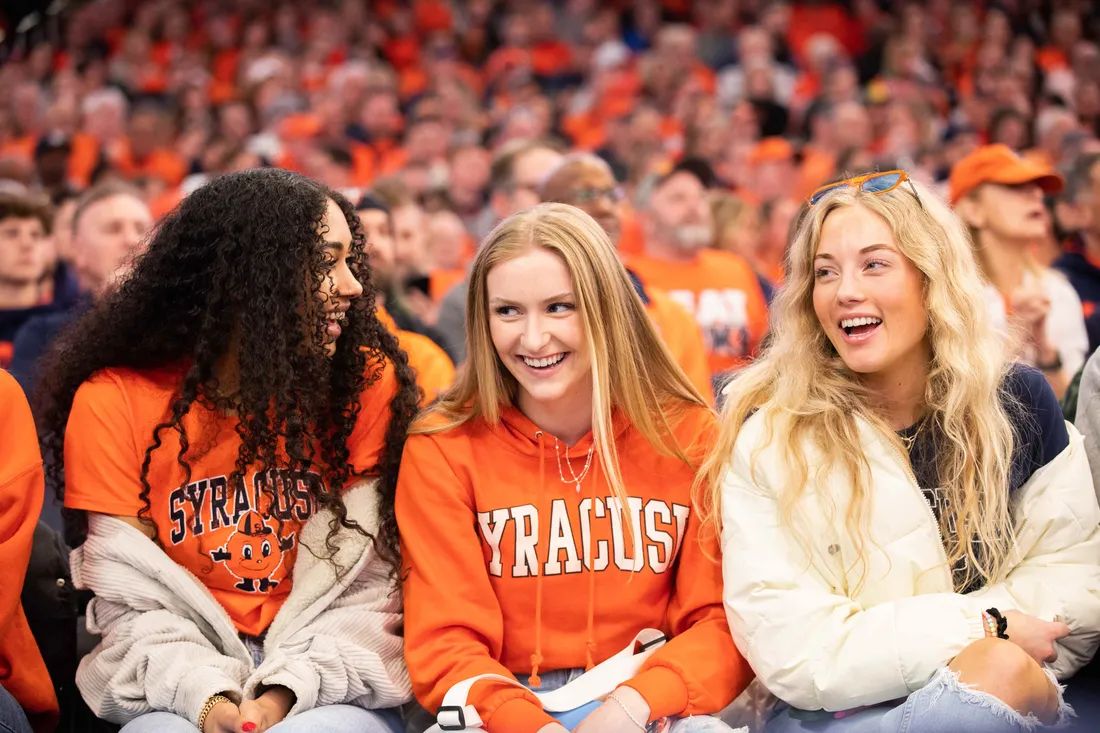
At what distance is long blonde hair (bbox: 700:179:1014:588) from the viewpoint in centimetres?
234

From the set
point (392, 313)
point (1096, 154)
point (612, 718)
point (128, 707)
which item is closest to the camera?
point (612, 718)

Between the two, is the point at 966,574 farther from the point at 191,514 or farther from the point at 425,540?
the point at 191,514

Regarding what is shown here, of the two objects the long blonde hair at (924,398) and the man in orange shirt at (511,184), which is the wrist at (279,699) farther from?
the man in orange shirt at (511,184)

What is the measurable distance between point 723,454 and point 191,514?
3.64 feet

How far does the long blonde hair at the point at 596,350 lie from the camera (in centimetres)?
246

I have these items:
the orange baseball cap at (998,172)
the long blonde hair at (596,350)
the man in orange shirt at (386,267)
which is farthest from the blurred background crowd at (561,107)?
the long blonde hair at (596,350)

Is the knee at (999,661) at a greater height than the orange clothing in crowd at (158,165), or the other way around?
the orange clothing in crowd at (158,165)

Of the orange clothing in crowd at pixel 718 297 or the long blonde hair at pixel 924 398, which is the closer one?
the long blonde hair at pixel 924 398

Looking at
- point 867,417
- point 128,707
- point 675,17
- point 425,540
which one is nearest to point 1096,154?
point 867,417

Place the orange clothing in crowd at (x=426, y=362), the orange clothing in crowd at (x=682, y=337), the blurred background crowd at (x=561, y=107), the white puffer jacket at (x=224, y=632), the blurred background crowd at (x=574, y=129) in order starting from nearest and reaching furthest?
the white puffer jacket at (x=224, y=632) → the orange clothing in crowd at (x=426, y=362) → the orange clothing in crowd at (x=682, y=337) → the blurred background crowd at (x=574, y=129) → the blurred background crowd at (x=561, y=107)

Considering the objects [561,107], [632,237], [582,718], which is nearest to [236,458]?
[582,718]

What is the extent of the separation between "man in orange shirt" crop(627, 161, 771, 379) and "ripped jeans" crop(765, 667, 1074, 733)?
2821 millimetres

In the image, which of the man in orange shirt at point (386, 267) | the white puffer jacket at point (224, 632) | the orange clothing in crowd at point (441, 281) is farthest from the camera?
the orange clothing in crowd at point (441, 281)

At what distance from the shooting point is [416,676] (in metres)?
2.33
